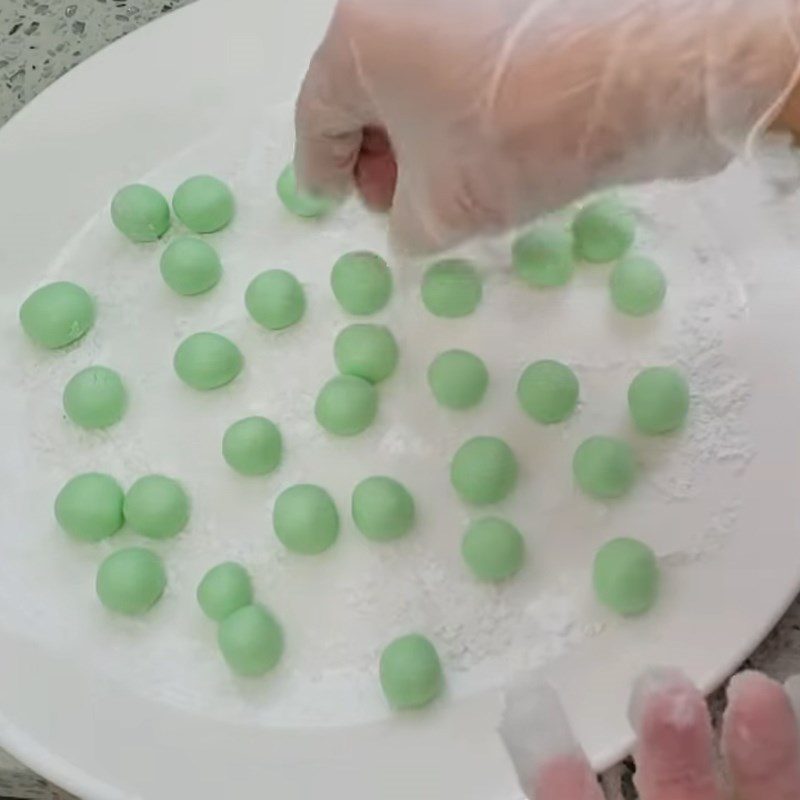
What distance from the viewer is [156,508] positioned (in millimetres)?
881

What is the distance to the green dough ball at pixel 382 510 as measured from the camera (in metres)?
0.86

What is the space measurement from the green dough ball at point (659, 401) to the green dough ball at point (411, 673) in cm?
20

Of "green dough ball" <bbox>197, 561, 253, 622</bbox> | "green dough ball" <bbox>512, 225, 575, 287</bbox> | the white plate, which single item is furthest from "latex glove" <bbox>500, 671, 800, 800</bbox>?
"green dough ball" <bbox>512, 225, 575, 287</bbox>

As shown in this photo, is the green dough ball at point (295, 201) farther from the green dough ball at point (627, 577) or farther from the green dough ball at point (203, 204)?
the green dough ball at point (627, 577)

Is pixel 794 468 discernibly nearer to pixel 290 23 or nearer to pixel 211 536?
pixel 211 536

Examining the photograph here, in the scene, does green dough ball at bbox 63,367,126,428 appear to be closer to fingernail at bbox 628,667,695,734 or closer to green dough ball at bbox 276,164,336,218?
green dough ball at bbox 276,164,336,218

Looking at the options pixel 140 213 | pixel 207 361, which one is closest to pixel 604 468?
pixel 207 361

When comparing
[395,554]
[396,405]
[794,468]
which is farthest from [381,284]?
[794,468]

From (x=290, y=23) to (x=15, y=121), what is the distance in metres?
0.22

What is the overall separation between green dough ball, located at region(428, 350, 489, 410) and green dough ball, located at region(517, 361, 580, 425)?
3 cm

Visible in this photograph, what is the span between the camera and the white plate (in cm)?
80

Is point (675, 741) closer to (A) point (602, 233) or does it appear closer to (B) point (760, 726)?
(B) point (760, 726)

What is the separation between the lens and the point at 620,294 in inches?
36.6

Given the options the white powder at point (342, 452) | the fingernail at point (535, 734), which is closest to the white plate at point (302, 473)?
the white powder at point (342, 452)
